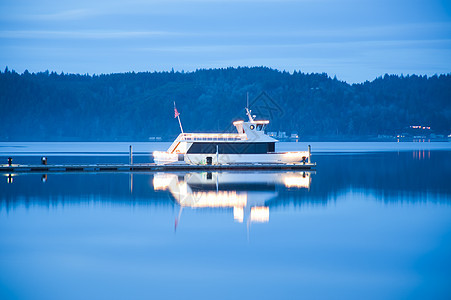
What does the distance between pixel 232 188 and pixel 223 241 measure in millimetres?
14157

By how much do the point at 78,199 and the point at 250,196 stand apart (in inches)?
334

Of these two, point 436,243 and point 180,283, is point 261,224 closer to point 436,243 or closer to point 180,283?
point 436,243

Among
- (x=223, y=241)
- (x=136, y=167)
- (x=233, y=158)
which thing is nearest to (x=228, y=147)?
(x=233, y=158)

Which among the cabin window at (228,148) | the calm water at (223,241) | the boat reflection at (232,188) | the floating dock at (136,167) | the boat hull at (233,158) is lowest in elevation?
the calm water at (223,241)

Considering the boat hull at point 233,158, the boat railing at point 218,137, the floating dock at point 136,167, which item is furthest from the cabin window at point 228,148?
the floating dock at point 136,167

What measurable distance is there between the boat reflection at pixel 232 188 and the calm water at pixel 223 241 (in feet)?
0.34

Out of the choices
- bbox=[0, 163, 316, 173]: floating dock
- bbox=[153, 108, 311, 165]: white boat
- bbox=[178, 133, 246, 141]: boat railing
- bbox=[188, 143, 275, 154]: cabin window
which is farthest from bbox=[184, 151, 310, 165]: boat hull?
bbox=[0, 163, 316, 173]: floating dock

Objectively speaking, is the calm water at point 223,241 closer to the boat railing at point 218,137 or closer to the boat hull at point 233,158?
the boat hull at point 233,158

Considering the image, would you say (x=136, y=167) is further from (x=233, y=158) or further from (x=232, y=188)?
(x=232, y=188)

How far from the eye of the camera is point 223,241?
1988cm

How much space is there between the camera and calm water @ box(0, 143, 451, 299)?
14727 millimetres

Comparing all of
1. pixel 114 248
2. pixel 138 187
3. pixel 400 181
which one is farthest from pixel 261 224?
pixel 400 181

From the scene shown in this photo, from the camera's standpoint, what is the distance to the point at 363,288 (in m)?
14.4

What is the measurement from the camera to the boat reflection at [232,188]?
88.9 ft
